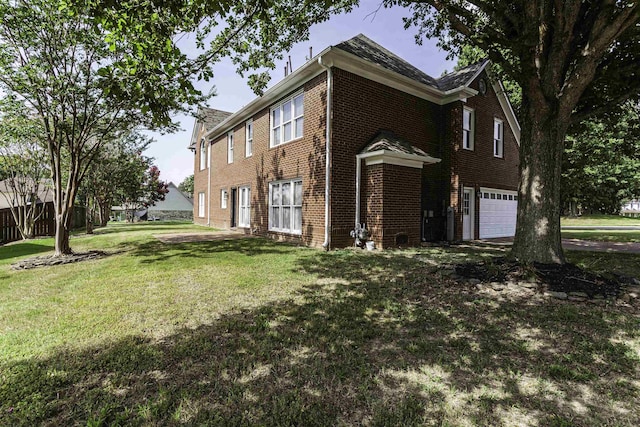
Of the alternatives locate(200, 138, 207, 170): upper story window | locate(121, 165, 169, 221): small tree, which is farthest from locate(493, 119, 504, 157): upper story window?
locate(121, 165, 169, 221): small tree

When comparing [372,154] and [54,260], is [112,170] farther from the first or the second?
[372,154]

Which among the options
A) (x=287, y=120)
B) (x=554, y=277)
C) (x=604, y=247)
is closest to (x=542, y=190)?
(x=554, y=277)

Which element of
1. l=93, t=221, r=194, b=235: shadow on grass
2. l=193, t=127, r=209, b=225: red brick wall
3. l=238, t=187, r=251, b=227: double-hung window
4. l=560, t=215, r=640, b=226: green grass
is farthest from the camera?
l=560, t=215, r=640, b=226: green grass

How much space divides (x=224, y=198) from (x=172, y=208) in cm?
3140

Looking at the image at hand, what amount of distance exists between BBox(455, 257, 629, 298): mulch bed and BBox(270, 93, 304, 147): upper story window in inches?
291

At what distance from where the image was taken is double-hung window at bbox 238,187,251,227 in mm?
14758

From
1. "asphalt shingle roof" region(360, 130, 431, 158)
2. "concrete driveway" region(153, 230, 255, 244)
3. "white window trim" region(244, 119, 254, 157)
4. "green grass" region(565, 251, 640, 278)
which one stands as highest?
"white window trim" region(244, 119, 254, 157)

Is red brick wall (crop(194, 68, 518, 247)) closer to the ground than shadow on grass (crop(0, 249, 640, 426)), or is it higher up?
higher up

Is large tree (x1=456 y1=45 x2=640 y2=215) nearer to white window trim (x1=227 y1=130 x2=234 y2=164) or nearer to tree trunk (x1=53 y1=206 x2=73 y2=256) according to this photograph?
white window trim (x1=227 y1=130 x2=234 y2=164)

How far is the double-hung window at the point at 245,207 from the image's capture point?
14758mm

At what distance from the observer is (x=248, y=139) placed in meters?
14.8

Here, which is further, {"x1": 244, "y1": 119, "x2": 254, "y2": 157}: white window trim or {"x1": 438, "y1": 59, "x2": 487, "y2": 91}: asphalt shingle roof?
{"x1": 244, "y1": 119, "x2": 254, "y2": 157}: white window trim

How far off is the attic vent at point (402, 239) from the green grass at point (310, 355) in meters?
3.95

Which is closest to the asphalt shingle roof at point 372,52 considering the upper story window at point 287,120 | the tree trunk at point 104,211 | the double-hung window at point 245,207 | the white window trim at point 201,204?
the upper story window at point 287,120
